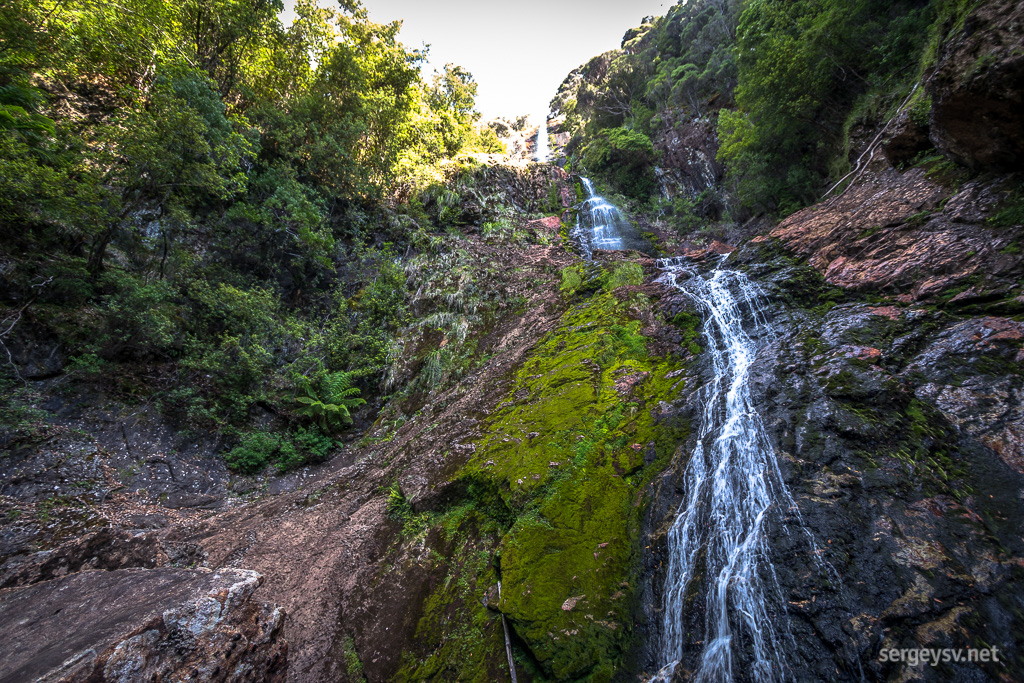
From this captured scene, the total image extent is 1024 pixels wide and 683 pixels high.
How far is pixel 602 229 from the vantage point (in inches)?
631

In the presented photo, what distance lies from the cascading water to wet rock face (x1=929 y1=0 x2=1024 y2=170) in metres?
8.34

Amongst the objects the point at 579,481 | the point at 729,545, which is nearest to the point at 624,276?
the point at 579,481

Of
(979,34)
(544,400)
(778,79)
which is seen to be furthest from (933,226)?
(778,79)

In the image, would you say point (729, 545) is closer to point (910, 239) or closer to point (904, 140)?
point (910, 239)

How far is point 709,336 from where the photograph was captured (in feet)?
22.8

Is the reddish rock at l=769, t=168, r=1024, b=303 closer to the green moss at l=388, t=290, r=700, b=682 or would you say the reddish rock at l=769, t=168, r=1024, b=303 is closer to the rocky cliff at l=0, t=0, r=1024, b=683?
the rocky cliff at l=0, t=0, r=1024, b=683

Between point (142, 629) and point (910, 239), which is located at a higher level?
point (910, 239)

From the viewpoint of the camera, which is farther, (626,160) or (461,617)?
(626,160)

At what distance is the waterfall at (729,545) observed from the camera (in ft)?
9.95

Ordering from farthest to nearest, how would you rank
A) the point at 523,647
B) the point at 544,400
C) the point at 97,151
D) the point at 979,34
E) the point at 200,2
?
the point at 200,2 < the point at 97,151 < the point at 544,400 < the point at 979,34 < the point at 523,647

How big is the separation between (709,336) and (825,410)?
8.89 ft

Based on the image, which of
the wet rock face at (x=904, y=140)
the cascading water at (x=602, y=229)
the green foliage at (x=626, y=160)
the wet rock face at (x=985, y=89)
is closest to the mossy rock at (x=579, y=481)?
the wet rock face at (x=985, y=89)

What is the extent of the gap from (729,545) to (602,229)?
14.2 metres

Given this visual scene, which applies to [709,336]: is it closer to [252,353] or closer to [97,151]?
[252,353]
